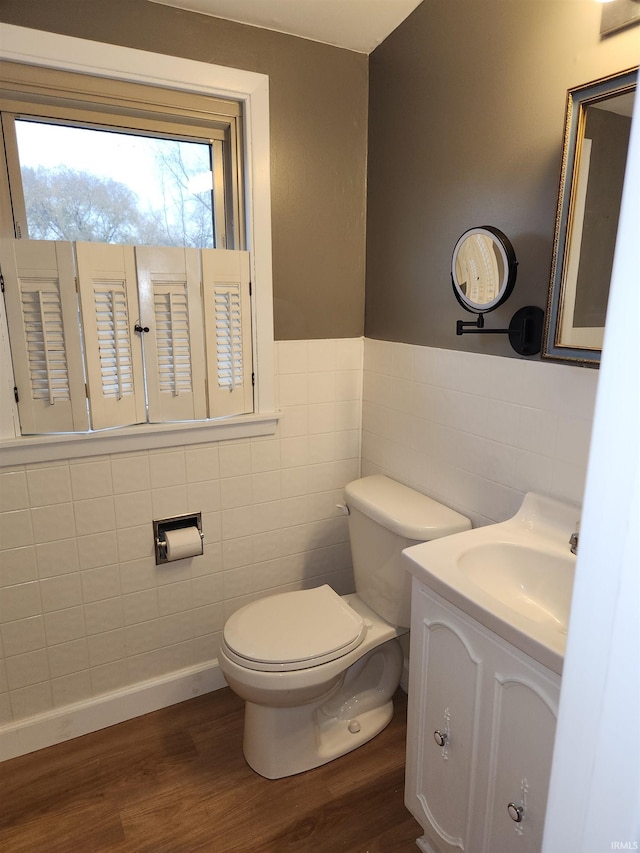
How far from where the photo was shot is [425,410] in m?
1.85

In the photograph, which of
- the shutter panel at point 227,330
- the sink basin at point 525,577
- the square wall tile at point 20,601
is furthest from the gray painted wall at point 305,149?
the square wall tile at point 20,601

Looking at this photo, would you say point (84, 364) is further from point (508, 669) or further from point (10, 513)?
point (508, 669)

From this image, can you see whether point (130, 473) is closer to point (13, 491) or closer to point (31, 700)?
point (13, 491)

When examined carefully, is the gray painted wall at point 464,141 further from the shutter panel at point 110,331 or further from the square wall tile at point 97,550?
the square wall tile at point 97,550

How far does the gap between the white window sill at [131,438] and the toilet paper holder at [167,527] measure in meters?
0.27

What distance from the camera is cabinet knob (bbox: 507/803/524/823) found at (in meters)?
1.08

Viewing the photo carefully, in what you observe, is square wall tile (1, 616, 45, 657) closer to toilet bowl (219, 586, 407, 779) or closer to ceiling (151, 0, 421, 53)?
toilet bowl (219, 586, 407, 779)

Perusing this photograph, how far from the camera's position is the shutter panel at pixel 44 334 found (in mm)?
1571

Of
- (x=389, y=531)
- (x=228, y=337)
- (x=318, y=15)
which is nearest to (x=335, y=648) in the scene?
(x=389, y=531)

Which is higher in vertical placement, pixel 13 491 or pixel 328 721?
pixel 13 491

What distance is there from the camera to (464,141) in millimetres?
1588

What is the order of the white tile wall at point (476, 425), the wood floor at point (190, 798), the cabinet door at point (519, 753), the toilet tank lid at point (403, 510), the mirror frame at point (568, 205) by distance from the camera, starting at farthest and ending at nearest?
1. the toilet tank lid at point (403, 510)
2. the wood floor at point (190, 798)
3. the white tile wall at point (476, 425)
4. the mirror frame at point (568, 205)
5. the cabinet door at point (519, 753)

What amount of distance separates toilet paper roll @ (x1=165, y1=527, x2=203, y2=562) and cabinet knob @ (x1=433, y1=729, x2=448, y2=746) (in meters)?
0.97

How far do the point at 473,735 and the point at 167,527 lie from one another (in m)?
1.19
